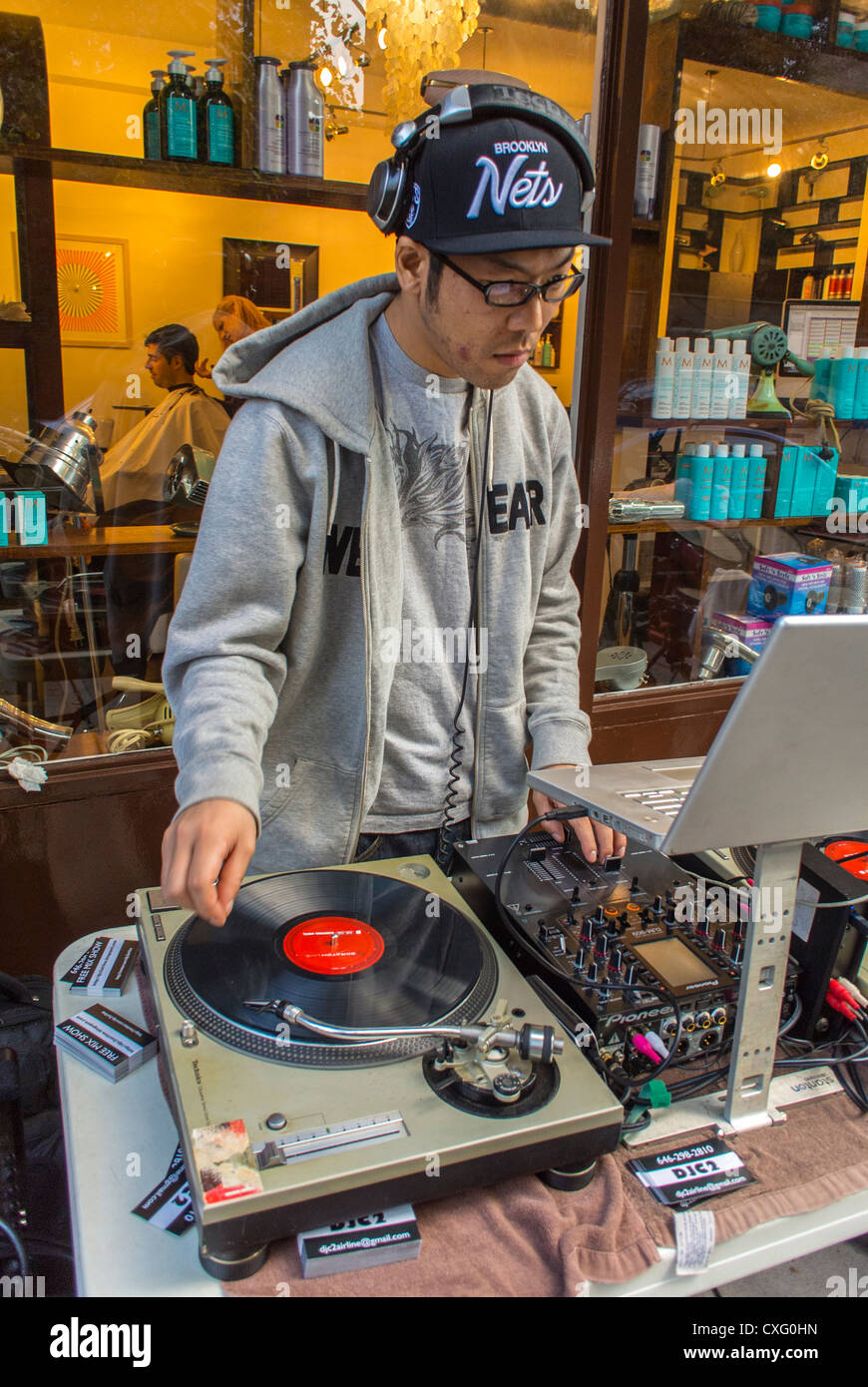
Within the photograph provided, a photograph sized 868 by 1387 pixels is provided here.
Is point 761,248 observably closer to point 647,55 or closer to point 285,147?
point 647,55

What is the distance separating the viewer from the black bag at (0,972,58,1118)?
1.68 m

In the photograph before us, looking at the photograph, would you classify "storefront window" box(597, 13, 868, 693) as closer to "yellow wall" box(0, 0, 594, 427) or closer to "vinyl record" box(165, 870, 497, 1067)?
"yellow wall" box(0, 0, 594, 427)

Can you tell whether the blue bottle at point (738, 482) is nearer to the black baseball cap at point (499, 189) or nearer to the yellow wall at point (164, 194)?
the yellow wall at point (164, 194)

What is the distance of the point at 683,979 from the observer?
39.1 inches

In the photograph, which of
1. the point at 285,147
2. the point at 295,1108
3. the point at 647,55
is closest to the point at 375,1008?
the point at 295,1108

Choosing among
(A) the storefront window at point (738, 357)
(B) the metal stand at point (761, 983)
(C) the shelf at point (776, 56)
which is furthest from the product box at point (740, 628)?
(B) the metal stand at point (761, 983)

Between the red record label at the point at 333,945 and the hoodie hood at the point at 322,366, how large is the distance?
0.58 meters

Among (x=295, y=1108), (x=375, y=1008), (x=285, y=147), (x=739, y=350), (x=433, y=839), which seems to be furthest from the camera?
(x=739, y=350)

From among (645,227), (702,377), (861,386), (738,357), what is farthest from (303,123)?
(861,386)

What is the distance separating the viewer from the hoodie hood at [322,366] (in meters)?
1.21

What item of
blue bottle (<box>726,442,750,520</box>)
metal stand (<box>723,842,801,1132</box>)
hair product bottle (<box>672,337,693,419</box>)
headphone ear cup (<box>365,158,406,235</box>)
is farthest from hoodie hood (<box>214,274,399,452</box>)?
blue bottle (<box>726,442,750,520</box>)

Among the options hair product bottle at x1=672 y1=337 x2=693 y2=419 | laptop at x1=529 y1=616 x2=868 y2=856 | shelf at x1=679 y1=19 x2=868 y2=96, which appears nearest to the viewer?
laptop at x1=529 y1=616 x2=868 y2=856

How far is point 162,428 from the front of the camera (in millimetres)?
2477

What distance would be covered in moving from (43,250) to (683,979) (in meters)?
2.17
